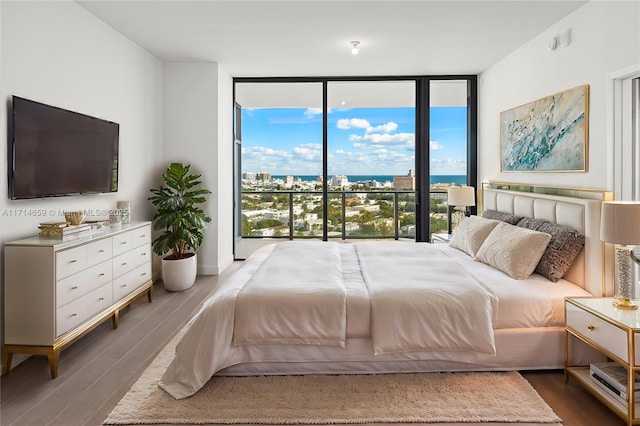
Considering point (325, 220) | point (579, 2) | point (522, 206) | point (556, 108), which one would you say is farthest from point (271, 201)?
point (579, 2)

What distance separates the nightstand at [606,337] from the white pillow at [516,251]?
44 centimetres

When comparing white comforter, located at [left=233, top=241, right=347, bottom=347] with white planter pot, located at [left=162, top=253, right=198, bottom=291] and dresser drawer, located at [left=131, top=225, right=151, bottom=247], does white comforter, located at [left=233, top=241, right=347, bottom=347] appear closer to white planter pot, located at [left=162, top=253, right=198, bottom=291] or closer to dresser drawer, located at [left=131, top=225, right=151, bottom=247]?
dresser drawer, located at [left=131, top=225, right=151, bottom=247]

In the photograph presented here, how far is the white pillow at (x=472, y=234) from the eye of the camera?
3400mm

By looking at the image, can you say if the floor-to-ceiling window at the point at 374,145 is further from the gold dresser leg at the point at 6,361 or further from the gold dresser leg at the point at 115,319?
the gold dresser leg at the point at 6,361

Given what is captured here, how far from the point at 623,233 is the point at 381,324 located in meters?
1.43

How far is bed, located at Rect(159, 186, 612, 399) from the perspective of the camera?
2.21 m

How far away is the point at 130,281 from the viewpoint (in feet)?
11.2

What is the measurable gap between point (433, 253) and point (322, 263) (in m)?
1.09

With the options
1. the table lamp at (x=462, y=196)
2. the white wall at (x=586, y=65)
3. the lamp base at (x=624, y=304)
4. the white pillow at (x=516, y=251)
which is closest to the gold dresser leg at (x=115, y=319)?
the white pillow at (x=516, y=251)

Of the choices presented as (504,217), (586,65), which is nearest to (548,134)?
(586,65)

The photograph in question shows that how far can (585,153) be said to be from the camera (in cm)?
300

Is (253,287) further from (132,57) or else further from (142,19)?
(132,57)

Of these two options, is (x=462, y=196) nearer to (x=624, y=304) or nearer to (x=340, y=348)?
(x=624, y=304)

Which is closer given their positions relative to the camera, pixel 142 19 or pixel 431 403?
pixel 431 403
